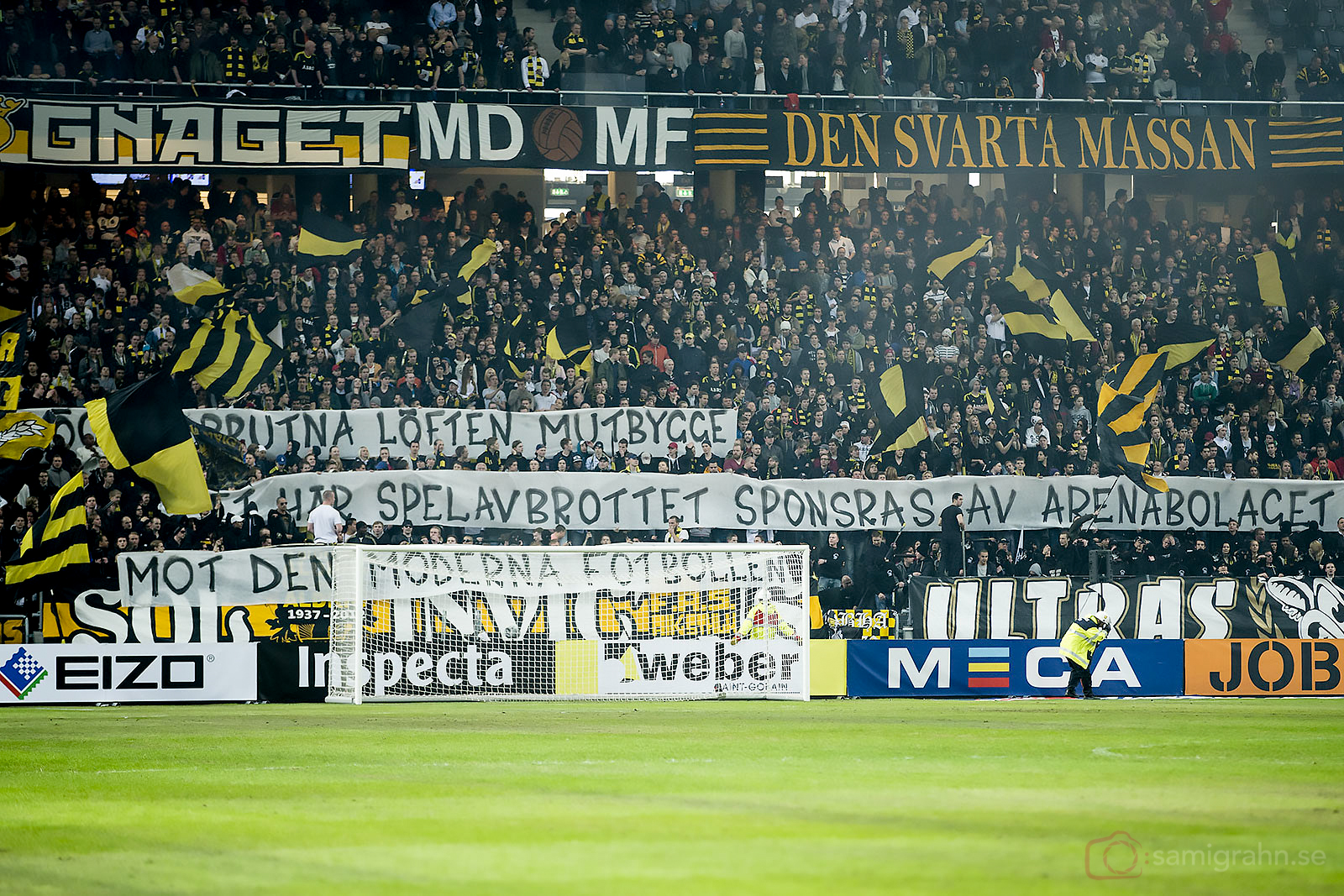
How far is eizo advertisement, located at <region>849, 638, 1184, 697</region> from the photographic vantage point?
863 inches

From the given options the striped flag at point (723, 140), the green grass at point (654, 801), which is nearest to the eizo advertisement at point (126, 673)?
the green grass at point (654, 801)

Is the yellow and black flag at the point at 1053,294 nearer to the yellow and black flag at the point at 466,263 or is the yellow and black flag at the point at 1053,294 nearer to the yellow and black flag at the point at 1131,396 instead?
the yellow and black flag at the point at 1131,396

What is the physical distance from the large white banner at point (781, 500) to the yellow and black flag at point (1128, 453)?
1.03 m

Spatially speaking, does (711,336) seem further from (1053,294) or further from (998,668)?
(998,668)

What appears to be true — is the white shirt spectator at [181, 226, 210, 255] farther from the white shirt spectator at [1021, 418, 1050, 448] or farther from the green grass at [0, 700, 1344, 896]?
the white shirt spectator at [1021, 418, 1050, 448]

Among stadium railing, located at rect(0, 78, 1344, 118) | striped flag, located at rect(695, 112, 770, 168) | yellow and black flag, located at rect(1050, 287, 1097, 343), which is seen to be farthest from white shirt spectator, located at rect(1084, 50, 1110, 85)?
striped flag, located at rect(695, 112, 770, 168)

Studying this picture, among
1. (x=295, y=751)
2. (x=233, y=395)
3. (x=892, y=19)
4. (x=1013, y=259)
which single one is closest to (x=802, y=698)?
(x=295, y=751)

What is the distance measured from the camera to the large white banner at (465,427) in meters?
26.1

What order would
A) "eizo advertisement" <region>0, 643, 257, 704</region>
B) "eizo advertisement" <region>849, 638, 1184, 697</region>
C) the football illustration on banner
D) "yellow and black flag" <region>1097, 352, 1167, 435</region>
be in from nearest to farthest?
"eizo advertisement" <region>0, 643, 257, 704</region> → "eizo advertisement" <region>849, 638, 1184, 697</region> → "yellow and black flag" <region>1097, 352, 1167, 435</region> → the football illustration on banner

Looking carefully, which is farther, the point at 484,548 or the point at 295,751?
the point at 484,548

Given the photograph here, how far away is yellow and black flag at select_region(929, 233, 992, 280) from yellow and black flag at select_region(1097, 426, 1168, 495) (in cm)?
615

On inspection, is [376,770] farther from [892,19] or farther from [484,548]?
[892,19]

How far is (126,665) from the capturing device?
67.1 feet

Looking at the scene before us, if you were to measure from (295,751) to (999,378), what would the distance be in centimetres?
1727
